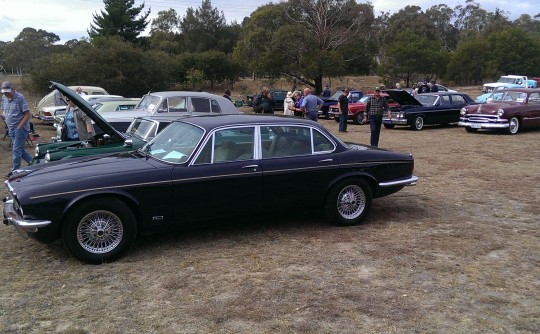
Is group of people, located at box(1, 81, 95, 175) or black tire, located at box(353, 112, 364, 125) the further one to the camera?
black tire, located at box(353, 112, 364, 125)

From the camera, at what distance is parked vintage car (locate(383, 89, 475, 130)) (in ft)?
62.3

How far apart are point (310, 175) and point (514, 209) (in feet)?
11.4

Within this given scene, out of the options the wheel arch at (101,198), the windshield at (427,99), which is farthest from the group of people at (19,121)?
the windshield at (427,99)

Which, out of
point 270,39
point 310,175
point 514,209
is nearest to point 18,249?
point 310,175

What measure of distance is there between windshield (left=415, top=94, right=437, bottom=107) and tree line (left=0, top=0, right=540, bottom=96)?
19546 millimetres

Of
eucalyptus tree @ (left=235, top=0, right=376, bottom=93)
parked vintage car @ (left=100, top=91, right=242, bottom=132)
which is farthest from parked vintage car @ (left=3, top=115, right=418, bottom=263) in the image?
eucalyptus tree @ (left=235, top=0, right=376, bottom=93)

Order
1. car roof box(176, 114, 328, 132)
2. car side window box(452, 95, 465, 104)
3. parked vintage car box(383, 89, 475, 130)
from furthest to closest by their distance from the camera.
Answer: car side window box(452, 95, 465, 104)
parked vintage car box(383, 89, 475, 130)
car roof box(176, 114, 328, 132)

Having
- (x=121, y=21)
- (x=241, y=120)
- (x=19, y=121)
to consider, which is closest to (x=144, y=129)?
(x=19, y=121)

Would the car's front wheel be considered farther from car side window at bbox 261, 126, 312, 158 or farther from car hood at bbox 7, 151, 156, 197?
car hood at bbox 7, 151, 156, 197

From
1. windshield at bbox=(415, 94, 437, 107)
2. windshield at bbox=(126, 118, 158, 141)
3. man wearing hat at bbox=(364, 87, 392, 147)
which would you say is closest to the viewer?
windshield at bbox=(126, 118, 158, 141)

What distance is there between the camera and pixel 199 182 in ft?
18.1

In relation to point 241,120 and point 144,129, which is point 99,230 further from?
point 144,129

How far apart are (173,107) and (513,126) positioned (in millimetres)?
11938

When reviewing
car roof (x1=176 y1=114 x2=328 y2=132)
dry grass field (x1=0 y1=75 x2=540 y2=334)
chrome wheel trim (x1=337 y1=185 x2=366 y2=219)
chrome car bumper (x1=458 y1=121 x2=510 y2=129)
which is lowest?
dry grass field (x1=0 y1=75 x2=540 y2=334)
